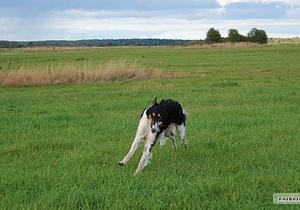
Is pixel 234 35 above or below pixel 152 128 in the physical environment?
below

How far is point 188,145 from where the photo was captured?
10914 millimetres

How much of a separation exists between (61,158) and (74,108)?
307 inches

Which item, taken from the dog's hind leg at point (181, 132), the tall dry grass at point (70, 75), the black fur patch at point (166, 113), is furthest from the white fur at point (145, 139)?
the tall dry grass at point (70, 75)

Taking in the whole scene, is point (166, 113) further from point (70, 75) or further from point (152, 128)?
point (70, 75)

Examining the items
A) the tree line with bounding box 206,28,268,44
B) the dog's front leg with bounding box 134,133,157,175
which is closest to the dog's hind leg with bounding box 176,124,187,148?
the dog's front leg with bounding box 134,133,157,175

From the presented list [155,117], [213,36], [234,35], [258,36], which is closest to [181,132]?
[155,117]

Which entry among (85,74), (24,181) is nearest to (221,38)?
(85,74)

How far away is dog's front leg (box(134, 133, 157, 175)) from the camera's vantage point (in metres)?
8.70

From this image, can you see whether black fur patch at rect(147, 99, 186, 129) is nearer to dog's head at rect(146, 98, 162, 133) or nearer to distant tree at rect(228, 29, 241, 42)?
dog's head at rect(146, 98, 162, 133)

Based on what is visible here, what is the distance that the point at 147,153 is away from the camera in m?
8.82

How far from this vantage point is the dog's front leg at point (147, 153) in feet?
28.6

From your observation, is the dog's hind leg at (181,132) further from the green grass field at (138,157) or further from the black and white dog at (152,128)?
the black and white dog at (152,128)

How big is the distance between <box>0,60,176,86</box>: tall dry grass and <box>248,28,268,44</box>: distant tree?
104397 millimetres

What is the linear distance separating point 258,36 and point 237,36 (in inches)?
220
